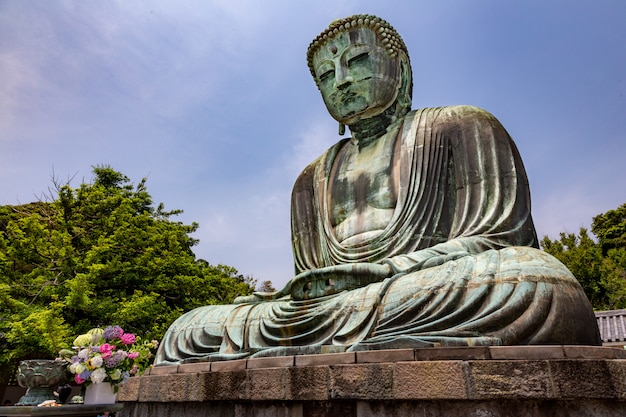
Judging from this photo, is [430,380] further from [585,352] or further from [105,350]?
[105,350]

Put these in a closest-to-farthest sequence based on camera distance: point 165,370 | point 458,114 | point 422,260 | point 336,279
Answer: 1. point 422,260
2. point 165,370
3. point 336,279
4. point 458,114

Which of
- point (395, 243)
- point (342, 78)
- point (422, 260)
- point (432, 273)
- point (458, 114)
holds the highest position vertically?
point (342, 78)

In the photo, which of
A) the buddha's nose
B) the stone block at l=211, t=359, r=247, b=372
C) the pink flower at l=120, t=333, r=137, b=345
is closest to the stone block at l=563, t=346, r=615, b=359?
the stone block at l=211, t=359, r=247, b=372

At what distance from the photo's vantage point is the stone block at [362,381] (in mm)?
2966

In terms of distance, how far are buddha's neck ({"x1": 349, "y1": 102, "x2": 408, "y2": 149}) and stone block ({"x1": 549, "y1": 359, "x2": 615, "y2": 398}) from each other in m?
4.28

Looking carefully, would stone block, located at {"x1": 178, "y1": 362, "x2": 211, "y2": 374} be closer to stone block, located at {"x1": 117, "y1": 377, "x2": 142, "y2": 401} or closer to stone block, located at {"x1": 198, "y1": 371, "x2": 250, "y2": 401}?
stone block, located at {"x1": 198, "y1": 371, "x2": 250, "y2": 401}

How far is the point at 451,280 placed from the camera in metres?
3.72

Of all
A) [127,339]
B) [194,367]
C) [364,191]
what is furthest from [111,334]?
[364,191]

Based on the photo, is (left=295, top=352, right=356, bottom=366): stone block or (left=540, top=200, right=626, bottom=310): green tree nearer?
(left=295, top=352, right=356, bottom=366): stone block

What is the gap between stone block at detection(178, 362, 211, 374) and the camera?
4.16m

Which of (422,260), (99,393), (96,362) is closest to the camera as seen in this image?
(422,260)

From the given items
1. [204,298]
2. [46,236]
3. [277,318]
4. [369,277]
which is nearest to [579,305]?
[369,277]

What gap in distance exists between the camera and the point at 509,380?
272cm

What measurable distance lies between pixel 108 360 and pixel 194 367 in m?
2.41
